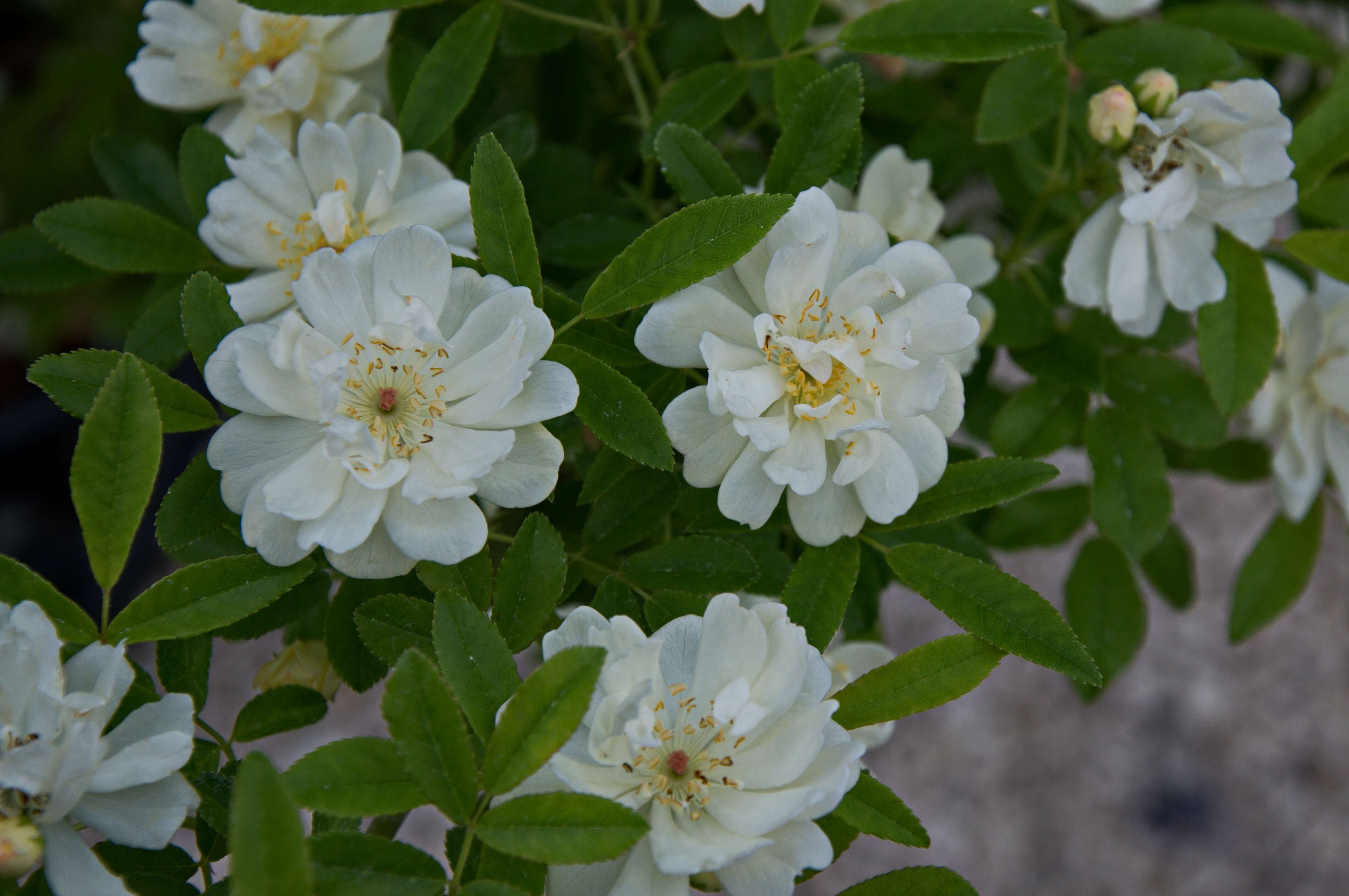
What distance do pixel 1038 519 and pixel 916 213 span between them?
1.39 feet

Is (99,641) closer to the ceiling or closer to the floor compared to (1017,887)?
closer to the ceiling

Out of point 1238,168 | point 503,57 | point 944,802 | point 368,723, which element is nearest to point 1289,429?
point 1238,168

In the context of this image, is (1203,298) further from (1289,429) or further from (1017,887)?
(1017,887)

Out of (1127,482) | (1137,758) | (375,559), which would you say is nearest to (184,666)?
(375,559)

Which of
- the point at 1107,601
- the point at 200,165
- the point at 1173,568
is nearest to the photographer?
the point at 200,165

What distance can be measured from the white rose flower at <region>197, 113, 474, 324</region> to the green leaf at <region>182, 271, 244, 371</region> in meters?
0.06

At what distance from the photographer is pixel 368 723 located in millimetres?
1838

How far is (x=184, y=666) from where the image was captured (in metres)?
0.67

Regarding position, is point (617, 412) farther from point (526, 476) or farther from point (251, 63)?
point (251, 63)

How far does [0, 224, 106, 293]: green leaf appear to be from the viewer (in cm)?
84

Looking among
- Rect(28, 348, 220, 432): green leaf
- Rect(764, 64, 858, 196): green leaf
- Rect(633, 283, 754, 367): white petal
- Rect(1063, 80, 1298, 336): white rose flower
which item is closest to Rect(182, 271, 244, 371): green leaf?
Rect(28, 348, 220, 432): green leaf

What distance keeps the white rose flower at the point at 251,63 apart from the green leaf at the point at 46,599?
1.15 ft

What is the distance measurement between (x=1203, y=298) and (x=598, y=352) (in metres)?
0.44

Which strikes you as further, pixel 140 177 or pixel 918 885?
pixel 140 177
